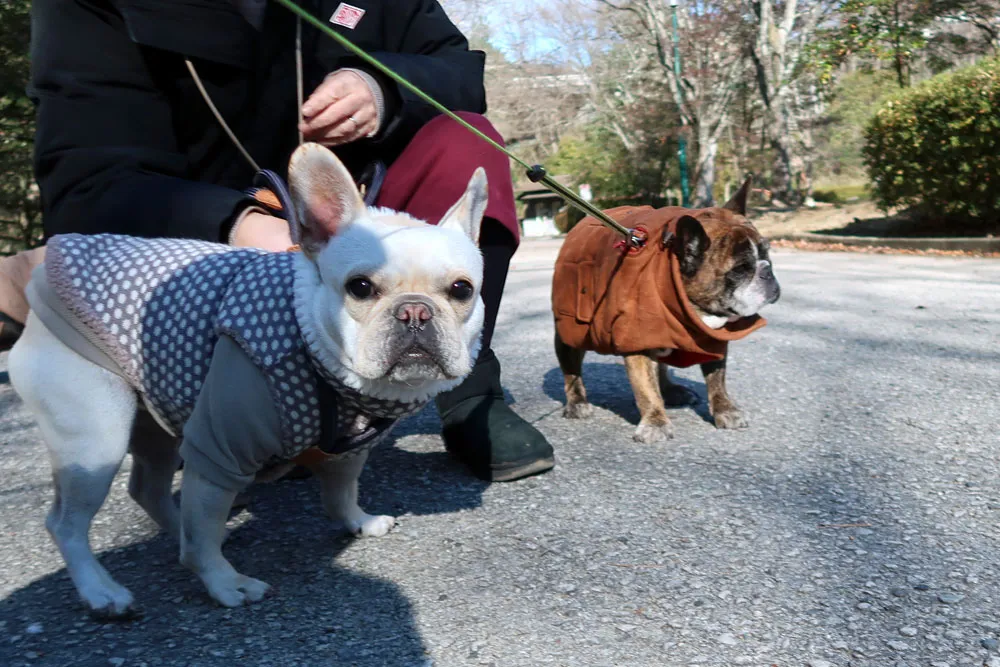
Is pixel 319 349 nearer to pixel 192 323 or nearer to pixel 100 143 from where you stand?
pixel 192 323

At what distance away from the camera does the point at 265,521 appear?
2.48 metres

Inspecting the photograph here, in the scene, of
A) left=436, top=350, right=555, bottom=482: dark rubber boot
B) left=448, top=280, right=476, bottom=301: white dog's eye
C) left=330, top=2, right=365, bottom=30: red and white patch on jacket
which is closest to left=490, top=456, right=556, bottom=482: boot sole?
left=436, top=350, right=555, bottom=482: dark rubber boot

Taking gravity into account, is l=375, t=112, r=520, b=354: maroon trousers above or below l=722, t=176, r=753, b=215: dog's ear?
above

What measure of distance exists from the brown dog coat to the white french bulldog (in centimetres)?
138

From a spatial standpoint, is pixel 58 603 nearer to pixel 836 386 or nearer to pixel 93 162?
pixel 93 162

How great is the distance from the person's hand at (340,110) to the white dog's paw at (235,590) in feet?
3.72

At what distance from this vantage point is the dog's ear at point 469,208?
1916mm

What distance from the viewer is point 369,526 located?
7.60 feet

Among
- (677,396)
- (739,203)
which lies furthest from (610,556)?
(739,203)

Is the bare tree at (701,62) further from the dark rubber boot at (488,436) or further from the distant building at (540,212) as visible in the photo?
the dark rubber boot at (488,436)

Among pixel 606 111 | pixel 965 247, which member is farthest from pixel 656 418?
pixel 606 111

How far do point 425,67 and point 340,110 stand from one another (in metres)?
0.36

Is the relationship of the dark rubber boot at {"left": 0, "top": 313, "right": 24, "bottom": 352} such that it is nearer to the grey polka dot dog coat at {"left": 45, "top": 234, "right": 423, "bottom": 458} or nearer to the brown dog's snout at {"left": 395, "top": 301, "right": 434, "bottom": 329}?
the grey polka dot dog coat at {"left": 45, "top": 234, "right": 423, "bottom": 458}

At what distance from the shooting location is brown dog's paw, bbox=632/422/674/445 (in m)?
3.17
